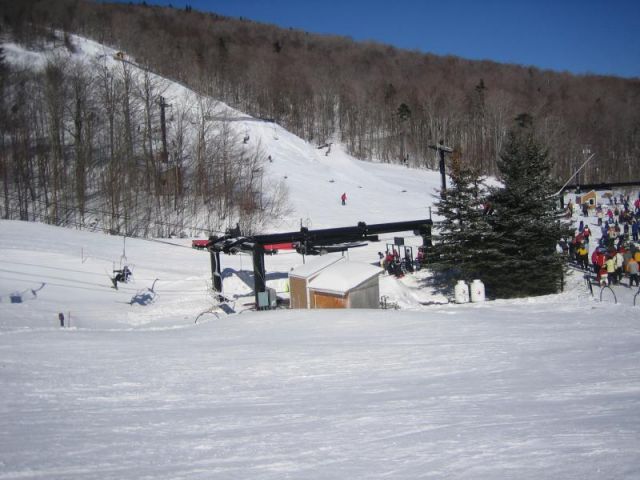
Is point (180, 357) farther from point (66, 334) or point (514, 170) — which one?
point (514, 170)

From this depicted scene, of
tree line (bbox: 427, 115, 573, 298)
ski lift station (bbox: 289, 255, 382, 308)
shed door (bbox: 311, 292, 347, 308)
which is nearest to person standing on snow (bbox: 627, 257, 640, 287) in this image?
tree line (bbox: 427, 115, 573, 298)

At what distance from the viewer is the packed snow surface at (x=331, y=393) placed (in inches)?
204

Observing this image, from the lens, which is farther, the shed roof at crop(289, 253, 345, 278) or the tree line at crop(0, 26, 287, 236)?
the tree line at crop(0, 26, 287, 236)

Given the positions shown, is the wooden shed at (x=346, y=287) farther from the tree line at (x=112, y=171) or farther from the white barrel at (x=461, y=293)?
the tree line at (x=112, y=171)

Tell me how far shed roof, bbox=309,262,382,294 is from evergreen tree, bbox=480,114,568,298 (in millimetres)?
6060

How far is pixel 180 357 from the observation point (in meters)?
10.8

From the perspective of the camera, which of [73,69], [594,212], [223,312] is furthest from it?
[73,69]

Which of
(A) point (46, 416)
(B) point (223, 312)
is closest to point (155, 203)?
(B) point (223, 312)

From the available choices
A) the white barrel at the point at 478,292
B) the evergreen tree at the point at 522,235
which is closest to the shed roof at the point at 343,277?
the white barrel at the point at 478,292

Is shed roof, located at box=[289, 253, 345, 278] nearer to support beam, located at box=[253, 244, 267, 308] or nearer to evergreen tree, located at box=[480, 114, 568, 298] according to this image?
support beam, located at box=[253, 244, 267, 308]

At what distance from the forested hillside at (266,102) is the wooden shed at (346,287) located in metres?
29.2

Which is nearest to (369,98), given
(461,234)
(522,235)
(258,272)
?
(461,234)

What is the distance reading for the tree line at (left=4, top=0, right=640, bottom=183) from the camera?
86.0 metres

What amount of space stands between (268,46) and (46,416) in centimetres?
13251
